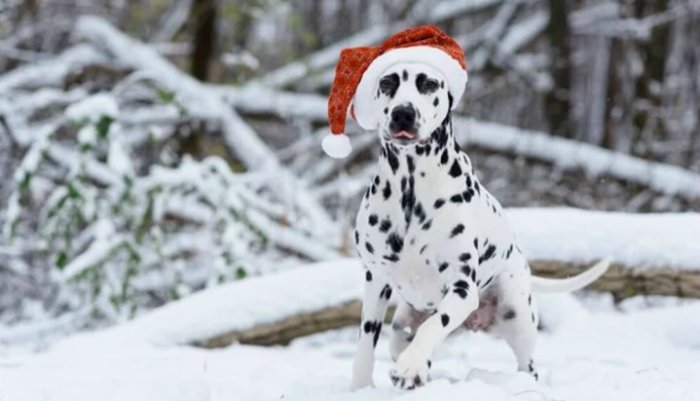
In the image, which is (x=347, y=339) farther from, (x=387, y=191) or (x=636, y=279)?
(x=387, y=191)

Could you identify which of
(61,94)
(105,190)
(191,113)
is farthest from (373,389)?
(61,94)

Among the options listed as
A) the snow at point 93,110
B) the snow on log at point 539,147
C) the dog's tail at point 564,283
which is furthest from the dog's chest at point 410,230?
the snow on log at point 539,147

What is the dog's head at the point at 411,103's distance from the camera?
269 cm

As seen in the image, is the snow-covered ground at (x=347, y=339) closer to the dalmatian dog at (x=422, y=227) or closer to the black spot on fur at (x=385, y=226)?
the dalmatian dog at (x=422, y=227)

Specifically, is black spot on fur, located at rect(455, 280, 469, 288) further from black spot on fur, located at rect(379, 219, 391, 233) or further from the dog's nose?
the dog's nose

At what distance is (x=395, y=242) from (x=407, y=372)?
435 millimetres

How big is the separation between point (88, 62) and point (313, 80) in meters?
2.30

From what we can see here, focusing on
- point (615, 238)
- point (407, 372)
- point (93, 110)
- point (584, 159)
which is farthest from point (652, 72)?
point (407, 372)

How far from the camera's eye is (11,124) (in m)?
7.59

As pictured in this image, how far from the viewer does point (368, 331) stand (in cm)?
307

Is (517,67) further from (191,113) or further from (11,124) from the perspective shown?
(11,124)

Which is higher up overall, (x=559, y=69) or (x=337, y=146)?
(x=559, y=69)

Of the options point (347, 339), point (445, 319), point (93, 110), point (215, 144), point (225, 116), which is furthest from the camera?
point (215, 144)

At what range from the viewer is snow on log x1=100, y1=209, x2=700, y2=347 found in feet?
16.7
